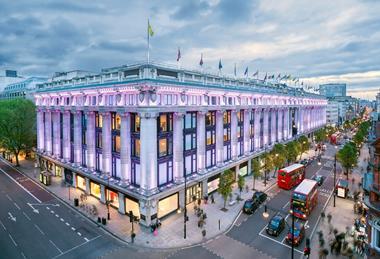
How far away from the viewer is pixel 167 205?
39.6 m

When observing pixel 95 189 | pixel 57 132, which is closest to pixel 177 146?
pixel 95 189

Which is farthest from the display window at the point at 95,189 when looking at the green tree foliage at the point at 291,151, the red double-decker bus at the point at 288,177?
the green tree foliage at the point at 291,151

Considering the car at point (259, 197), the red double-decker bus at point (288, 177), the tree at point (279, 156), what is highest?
the tree at point (279, 156)

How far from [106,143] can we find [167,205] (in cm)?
1576

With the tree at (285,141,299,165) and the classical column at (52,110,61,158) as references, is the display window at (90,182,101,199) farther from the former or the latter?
the tree at (285,141,299,165)

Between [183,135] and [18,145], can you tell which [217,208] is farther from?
[18,145]

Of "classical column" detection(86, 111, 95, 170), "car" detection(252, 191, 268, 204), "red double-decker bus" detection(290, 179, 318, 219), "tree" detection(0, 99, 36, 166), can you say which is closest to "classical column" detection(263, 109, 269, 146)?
"car" detection(252, 191, 268, 204)

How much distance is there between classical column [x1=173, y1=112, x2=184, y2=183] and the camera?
3988 cm

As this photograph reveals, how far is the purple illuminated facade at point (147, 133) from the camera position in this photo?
→ 36.1m

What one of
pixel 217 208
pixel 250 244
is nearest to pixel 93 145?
pixel 217 208

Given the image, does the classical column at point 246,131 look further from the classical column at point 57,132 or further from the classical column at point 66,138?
the classical column at point 57,132

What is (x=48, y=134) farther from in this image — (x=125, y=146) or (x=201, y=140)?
(x=201, y=140)

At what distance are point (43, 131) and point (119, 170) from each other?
121ft

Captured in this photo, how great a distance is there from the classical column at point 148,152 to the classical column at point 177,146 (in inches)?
186
